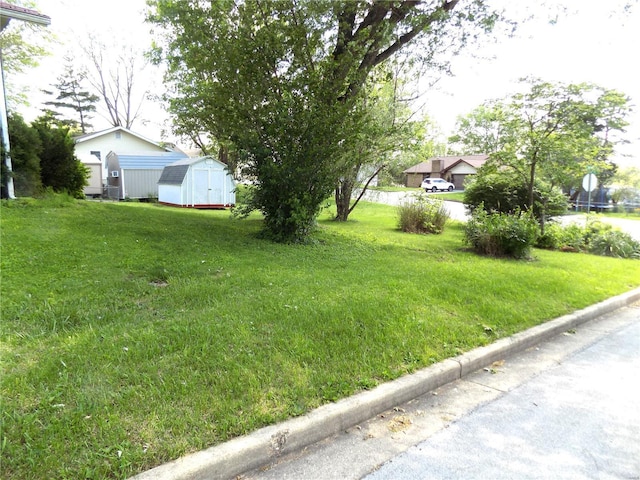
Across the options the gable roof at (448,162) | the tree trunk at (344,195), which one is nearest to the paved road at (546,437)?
the tree trunk at (344,195)

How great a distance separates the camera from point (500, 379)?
3.79 m

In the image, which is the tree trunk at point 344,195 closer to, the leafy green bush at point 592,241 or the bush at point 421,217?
the bush at point 421,217

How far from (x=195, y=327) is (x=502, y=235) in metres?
7.33

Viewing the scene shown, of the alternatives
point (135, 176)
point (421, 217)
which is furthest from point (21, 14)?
point (135, 176)

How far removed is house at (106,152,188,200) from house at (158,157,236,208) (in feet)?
12.8

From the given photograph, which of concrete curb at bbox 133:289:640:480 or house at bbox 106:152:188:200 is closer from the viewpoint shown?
concrete curb at bbox 133:289:640:480

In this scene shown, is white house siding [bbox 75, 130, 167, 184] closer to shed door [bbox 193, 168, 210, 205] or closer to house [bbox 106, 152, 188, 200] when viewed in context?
house [bbox 106, 152, 188, 200]

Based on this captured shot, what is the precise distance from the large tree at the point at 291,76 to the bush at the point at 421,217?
5167 mm

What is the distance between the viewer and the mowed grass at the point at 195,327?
7.95 ft

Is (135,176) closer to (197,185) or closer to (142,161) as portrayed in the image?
(142,161)

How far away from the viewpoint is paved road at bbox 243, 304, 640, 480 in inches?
97.3

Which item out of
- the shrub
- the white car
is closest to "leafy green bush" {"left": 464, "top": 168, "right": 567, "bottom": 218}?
the shrub

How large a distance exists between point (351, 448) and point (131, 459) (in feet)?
4.35

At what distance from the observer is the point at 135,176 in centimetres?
2398
